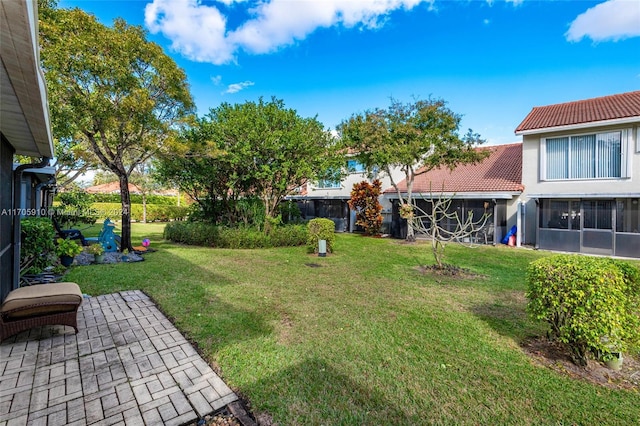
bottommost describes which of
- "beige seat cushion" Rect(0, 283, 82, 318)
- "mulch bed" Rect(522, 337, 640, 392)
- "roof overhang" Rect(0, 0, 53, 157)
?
"mulch bed" Rect(522, 337, 640, 392)

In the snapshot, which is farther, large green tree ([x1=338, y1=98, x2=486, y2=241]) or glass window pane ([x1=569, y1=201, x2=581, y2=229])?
large green tree ([x1=338, y1=98, x2=486, y2=241])

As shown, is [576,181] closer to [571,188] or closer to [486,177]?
[571,188]

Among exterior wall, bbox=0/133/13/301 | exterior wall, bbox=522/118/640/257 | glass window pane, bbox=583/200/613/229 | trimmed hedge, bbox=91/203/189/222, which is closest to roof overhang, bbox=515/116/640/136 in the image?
exterior wall, bbox=522/118/640/257

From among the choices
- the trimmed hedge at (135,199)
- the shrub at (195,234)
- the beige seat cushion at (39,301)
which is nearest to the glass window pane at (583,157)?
the shrub at (195,234)

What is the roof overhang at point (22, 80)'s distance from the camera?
184cm

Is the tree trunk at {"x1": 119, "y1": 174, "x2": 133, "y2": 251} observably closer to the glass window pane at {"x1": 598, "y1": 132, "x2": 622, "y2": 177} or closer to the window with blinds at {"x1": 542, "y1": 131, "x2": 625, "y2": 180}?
the window with blinds at {"x1": 542, "y1": 131, "x2": 625, "y2": 180}

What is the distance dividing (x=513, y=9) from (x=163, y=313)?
49.2 ft

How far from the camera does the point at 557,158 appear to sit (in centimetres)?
1494

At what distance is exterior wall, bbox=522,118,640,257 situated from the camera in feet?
42.3

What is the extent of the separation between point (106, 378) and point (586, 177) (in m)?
19.1

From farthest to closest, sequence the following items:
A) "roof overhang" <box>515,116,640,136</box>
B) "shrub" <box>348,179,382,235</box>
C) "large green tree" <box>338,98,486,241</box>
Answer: "shrub" <box>348,179,382,235</box> < "large green tree" <box>338,98,486,241</box> < "roof overhang" <box>515,116,640,136</box>

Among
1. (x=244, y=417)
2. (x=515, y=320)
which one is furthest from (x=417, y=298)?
(x=244, y=417)

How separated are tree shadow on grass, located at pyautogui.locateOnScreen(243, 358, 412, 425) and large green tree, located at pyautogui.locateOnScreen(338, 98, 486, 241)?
13.1 metres

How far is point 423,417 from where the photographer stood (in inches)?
111
